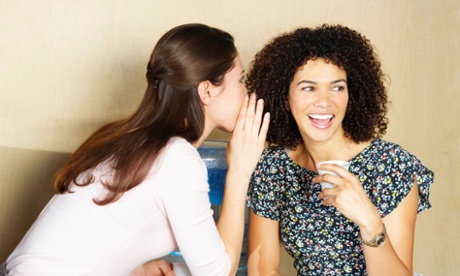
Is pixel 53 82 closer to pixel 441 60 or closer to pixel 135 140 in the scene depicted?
pixel 135 140

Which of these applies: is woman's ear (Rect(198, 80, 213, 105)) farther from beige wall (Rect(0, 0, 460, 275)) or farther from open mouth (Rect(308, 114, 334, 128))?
beige wall (Rect(0, 0, 460, 275))

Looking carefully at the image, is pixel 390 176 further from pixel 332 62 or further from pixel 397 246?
pixel 332 62

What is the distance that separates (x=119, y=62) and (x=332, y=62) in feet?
2.24

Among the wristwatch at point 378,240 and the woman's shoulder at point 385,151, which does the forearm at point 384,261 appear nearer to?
the wristwatch at point 378,240

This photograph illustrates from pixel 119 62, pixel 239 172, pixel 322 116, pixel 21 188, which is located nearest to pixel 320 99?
pixel 322 116

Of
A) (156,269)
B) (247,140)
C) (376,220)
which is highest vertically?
(247,140)

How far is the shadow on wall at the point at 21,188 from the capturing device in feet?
6.04

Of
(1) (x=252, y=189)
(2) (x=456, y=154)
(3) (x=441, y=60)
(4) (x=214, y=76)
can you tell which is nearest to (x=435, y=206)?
(2) (x=456, y=154)

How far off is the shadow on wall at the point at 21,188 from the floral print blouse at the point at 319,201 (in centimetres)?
61

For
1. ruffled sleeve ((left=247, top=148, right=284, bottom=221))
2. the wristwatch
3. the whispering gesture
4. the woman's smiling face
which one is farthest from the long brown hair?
the wristwatch

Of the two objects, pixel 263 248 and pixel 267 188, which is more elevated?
pixel 267 188

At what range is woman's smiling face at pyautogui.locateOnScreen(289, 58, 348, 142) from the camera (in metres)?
1.62

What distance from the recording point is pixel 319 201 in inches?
67.7

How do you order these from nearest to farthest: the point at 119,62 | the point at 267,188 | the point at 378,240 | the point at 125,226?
the point at 125,226 → the point at 378,240 → the point at 267,188 → the point at 119,62
